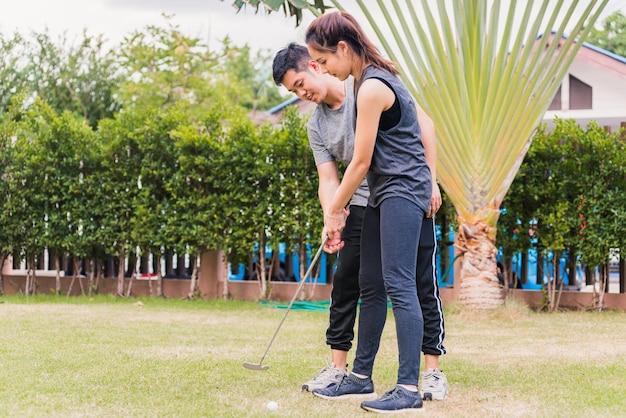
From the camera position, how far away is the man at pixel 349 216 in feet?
13.4

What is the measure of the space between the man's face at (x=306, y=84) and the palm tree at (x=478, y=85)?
12.8 feet

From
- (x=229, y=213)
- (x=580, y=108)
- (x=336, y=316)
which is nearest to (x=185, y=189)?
(x=229, y=213)

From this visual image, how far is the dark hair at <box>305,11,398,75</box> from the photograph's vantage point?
3.68 metres

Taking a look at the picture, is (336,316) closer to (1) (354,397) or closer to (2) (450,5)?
(1) (354,397)

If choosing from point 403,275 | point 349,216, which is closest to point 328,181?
point 349,216

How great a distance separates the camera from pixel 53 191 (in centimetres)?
1021

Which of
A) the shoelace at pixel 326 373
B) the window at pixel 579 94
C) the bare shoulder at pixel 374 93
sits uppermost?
the window at pixel 579 94

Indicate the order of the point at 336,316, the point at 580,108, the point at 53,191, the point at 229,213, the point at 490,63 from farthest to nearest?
the point at 580,108
the point at 53,191
the point at 229,213
the point at 490,63
the point at 336,316

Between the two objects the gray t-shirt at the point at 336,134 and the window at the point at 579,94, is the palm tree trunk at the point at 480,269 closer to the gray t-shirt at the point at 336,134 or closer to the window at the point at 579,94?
the gray t-shirt at the point at 336,134

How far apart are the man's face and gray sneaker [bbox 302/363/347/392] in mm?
1331

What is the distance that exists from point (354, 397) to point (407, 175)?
1.07m

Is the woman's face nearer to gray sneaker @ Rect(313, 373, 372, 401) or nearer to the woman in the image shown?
the woman

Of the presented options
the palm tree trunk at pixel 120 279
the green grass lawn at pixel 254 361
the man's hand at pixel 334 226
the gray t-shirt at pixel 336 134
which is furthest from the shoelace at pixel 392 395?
the palm tree trunk at pixel 120 279

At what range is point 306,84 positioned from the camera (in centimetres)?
412
